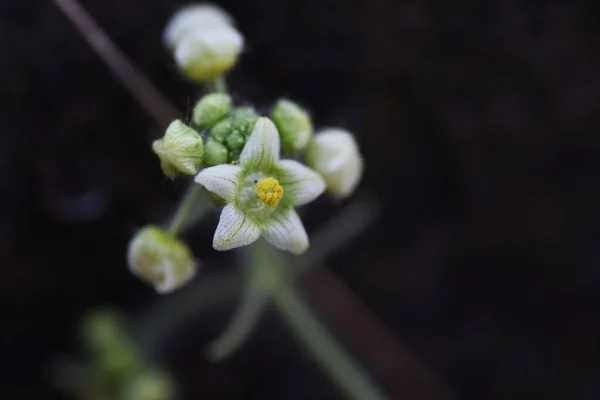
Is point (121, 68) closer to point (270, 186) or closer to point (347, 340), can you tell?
point (270, 186)

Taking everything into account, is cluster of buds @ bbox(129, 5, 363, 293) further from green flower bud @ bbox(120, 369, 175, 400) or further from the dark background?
green flower bud @ bbox(120, 369, 175, 400)

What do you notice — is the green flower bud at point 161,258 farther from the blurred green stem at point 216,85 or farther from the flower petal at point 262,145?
the blurred green stem at point 216,85

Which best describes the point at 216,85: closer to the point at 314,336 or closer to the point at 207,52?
the point at 207,52

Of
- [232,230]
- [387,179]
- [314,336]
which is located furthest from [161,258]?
[387,179]

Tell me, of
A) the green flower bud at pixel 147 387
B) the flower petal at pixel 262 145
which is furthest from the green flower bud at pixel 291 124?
the green flower bud at pixel 147 387

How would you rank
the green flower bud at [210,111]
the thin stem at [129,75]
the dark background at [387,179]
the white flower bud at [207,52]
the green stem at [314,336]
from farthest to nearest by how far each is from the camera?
the dark background at [387,179] < the green stem at [314,336] < the thin stem at [129,75] < the white flower bud at [207,52] < the green flower bud at [210,111]
